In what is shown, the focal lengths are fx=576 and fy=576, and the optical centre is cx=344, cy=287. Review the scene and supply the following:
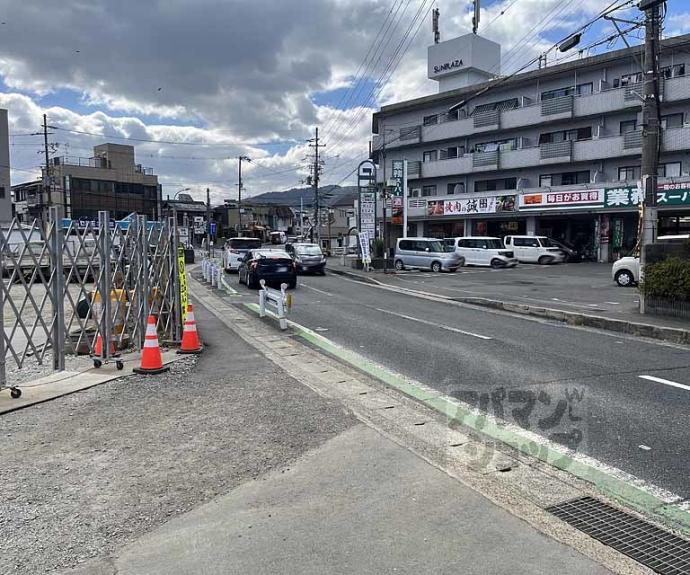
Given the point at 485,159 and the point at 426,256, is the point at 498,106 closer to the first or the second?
the point at 485,159

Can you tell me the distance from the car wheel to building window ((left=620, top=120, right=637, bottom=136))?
51.1ft

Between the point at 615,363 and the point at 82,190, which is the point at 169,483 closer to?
the point at 615,363

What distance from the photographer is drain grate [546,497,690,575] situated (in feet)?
10.4

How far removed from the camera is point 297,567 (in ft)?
10.1

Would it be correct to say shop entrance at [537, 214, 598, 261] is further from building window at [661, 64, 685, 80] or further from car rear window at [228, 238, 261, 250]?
car rear window at [228, 238, 261, 250]

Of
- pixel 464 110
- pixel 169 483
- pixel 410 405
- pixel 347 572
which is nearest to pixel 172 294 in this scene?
pixel 410 405

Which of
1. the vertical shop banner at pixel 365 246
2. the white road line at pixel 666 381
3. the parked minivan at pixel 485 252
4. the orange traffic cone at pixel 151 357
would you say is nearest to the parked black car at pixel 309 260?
the vertical shop banner at pixel 365 246

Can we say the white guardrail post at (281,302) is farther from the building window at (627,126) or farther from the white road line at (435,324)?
the building window at (627,126)

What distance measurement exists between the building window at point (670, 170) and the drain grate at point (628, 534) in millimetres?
32209

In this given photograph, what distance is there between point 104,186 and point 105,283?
67277 millimetres

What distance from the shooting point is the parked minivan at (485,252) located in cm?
3250

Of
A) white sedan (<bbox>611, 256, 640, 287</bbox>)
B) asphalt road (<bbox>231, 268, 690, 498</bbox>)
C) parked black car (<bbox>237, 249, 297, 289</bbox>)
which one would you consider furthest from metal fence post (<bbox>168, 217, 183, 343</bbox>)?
white sedan (<bbox>611, 256, 640, 287</bbox>)

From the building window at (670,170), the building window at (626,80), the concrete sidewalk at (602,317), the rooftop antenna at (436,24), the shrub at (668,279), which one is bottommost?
the concrete sidewalk at (602,317)

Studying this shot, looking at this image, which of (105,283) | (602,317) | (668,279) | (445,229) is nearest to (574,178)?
(445,229)
